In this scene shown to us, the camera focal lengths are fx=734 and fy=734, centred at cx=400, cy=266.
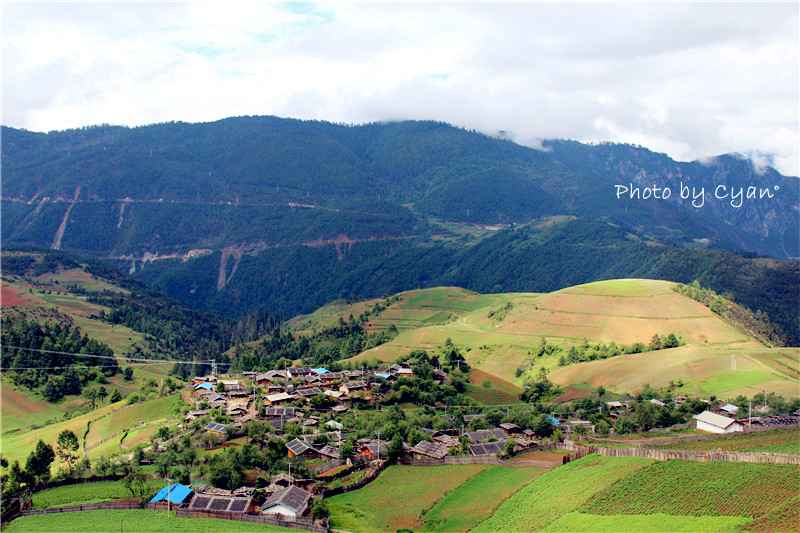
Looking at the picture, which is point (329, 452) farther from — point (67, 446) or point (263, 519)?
point (67, 446)

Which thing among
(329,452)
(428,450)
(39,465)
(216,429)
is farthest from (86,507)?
(428,450)

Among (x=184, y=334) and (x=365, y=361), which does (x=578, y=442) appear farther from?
(x=184, y=334)

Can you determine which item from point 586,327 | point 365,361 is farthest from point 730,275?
point 365,361

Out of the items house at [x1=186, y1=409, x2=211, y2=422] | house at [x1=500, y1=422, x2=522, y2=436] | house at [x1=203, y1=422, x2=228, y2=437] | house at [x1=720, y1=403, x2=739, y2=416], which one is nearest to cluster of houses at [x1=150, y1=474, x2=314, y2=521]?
house at [x1=203, y1=422, x2=228, y2=437]

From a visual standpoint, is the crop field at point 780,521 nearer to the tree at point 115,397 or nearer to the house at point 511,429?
the house at point 511,429

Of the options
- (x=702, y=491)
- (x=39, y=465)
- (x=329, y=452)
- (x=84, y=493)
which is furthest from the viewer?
(x=329, y=452)

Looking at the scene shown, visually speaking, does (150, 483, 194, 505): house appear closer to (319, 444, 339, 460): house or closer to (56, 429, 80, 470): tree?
(319, 444, 339, 460): house
